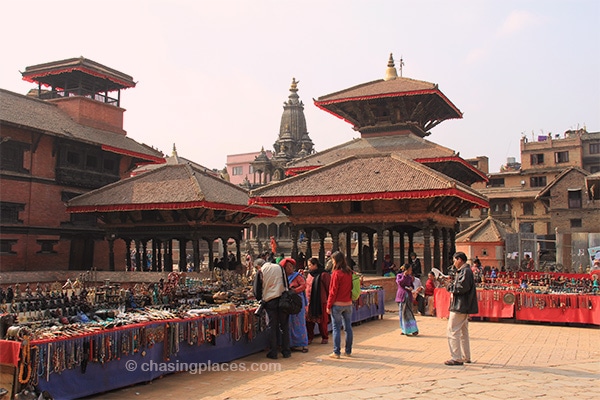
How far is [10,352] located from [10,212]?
742 inches

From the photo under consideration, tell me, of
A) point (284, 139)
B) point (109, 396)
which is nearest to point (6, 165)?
point (109, 396)

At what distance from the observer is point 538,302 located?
14.7m

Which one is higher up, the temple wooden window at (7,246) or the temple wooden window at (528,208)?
the temple wooden window at (528,208)

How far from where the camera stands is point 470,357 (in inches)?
396

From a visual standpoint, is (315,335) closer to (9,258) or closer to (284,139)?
(9,258)

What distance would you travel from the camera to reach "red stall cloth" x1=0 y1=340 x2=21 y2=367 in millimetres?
6863

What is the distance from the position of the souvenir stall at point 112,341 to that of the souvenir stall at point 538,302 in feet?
22.1

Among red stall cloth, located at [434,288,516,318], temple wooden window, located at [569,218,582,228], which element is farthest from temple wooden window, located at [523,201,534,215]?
red stall cloth, located at [434,288,516,318]

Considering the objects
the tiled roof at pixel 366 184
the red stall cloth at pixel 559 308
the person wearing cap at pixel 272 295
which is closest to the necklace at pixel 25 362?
the person wearing cap at pixel 272 295

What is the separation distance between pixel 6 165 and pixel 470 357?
2069cm

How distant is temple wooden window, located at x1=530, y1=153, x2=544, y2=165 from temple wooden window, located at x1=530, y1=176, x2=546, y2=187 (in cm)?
176

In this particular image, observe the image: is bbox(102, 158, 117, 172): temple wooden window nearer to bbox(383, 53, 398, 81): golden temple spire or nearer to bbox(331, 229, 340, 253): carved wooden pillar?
bbox(331, 229, 340, 253): carved wooden pillar

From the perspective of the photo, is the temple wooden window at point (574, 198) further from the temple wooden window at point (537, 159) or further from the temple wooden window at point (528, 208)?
the temple wooden window at point (537, 159)

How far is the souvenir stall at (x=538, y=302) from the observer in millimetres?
14180
